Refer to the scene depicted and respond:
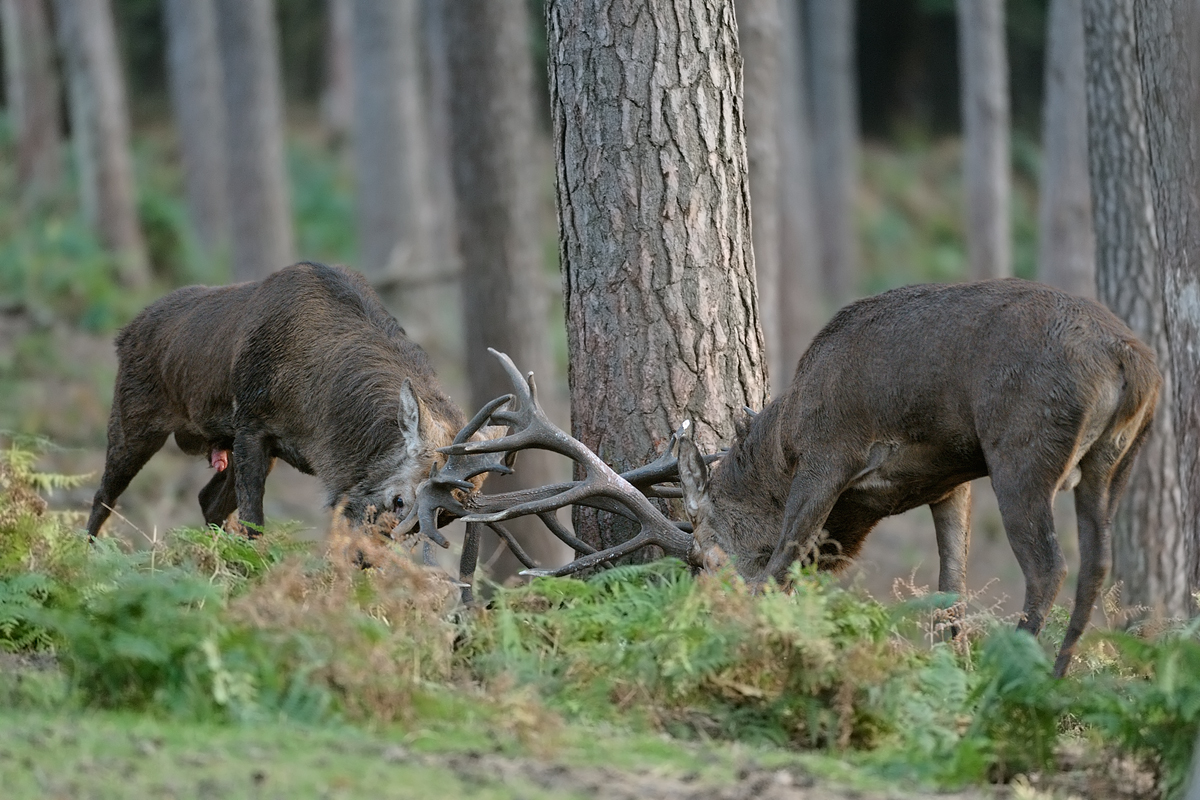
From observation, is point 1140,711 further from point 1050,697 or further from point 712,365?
point 712,365

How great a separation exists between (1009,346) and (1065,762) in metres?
1.94

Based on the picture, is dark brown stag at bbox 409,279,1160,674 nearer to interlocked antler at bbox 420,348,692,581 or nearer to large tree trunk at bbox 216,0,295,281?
interlocked antler at bbox 420,348,692,581

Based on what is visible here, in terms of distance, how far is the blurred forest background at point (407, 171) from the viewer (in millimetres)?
14852

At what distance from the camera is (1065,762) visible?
5340mm

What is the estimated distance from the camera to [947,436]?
6809mm

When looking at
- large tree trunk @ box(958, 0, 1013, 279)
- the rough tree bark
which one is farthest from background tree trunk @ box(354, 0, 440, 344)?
large tree trunk @ box(958, 0, 1013, 279)

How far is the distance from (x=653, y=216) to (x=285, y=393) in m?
2.59

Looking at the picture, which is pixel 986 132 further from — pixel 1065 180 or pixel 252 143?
pixel 252 143

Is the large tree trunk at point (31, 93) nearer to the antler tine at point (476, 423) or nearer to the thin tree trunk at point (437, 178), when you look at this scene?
the thin tree trunk at point (437, 178)

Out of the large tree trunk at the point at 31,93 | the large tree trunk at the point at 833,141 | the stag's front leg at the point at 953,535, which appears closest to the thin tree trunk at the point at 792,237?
the large tree trunk at the point at 833,141

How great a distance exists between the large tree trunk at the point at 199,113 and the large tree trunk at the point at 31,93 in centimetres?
222

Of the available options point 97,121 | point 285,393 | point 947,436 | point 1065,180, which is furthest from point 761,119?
point 97,121

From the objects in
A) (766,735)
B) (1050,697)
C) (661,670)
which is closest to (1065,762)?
(1050,697)

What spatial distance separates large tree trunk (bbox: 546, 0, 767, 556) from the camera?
7738mm
